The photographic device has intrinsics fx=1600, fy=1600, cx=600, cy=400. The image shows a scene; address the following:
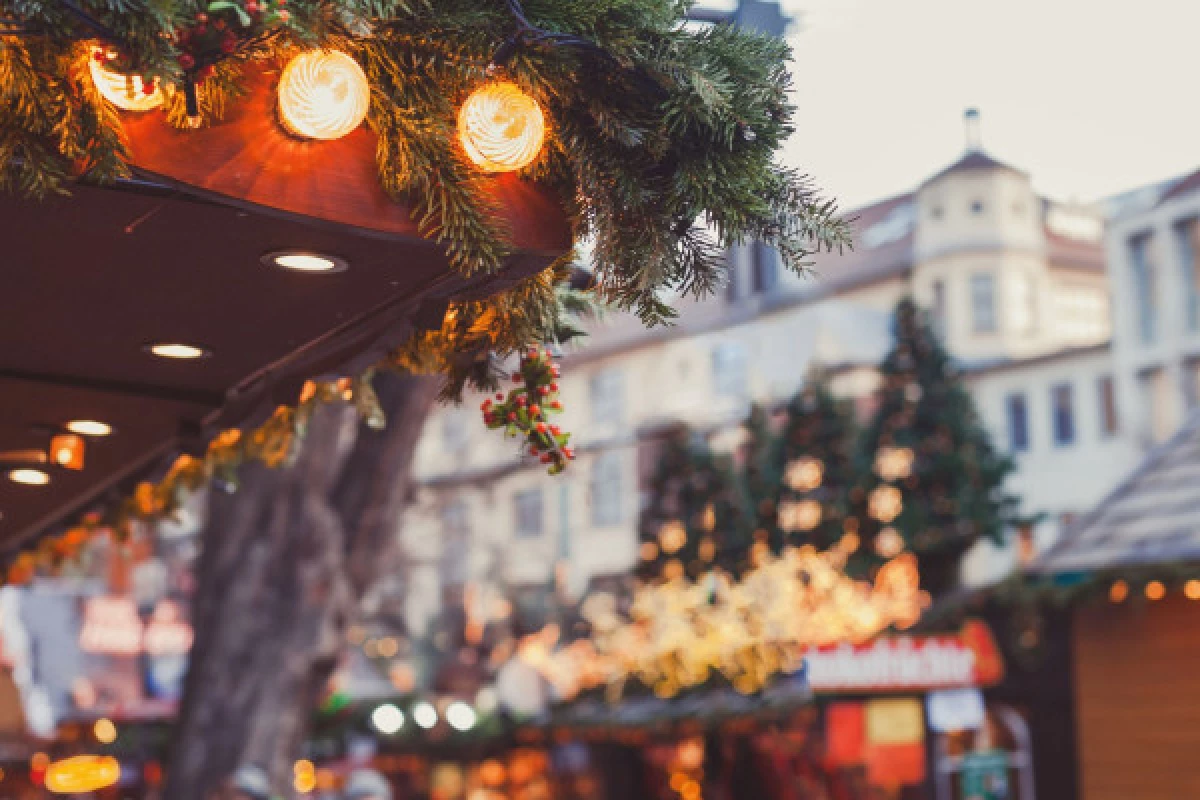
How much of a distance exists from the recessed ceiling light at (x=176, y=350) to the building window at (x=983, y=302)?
3678 cm

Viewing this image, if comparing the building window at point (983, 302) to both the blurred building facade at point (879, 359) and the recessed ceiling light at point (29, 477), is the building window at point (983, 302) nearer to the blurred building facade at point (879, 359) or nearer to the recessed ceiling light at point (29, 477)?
the blurred building facade at point (879, 359)

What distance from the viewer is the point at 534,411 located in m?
3.88

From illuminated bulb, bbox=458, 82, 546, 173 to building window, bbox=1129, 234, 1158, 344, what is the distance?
30.5m

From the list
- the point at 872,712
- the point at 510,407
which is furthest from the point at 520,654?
the point at 510,407

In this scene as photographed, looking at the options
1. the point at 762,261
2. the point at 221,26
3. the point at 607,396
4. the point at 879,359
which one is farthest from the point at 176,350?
the point at 607,396

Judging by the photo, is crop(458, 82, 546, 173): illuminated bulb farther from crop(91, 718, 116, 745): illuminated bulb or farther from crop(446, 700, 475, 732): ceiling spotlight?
crop(91, 718, 116, 745): illuminated bulb

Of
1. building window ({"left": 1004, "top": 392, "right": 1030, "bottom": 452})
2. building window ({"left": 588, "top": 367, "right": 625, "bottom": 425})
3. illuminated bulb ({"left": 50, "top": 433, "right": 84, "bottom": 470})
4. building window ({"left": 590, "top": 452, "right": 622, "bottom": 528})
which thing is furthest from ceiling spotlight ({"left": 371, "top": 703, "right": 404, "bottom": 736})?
building window ({"left": 588, "top": 367, "right": 625, "bottom": 425})

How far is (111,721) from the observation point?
72.0 feet

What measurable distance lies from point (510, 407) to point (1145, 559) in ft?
29.6

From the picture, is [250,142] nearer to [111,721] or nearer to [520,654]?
[111,721]

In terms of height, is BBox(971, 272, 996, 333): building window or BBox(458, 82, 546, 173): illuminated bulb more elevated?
BBox(971, 272, 996, 333): building window

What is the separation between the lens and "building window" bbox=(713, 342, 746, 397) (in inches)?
1639

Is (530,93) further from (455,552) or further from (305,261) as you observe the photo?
(455,552)

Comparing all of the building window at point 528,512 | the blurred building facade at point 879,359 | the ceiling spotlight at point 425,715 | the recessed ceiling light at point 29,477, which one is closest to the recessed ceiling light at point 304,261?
the recessed ceiling light at point 29,477
